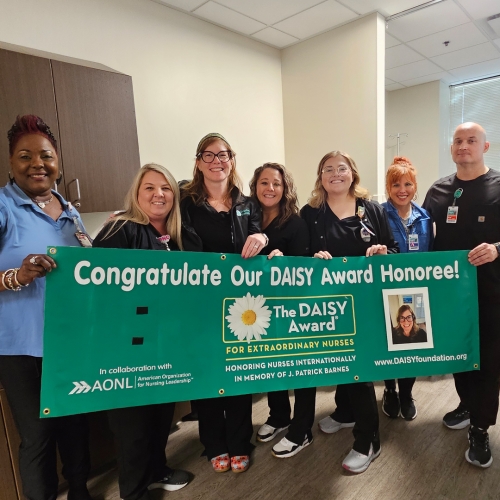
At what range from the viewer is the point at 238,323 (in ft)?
5.42

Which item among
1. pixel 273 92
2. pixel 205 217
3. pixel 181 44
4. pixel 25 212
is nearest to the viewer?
pixel 25 212

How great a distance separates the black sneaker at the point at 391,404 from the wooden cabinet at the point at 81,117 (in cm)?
231

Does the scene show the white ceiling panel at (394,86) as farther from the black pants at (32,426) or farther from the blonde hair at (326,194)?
the black pants at (32,426)

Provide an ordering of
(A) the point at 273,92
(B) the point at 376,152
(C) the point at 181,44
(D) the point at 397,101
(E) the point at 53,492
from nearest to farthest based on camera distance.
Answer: (E) the point at 53,492 < (C) the point at 181,44 < (B) the point at 376,152 < (A) the point at 273,92 < (D) the point at 397,101

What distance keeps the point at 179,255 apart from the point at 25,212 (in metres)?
0.67

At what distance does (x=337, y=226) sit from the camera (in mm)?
1938

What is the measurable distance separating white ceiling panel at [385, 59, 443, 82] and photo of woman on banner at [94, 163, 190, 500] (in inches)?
177

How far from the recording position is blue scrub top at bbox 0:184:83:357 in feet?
4.75

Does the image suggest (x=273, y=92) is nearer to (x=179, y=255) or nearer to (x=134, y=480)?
(x=179, y=255)

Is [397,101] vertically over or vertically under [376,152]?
over

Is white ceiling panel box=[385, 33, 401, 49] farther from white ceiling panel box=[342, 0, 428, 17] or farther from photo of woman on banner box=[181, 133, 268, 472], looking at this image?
photo of woman on banner box=[181, 133, 268, 472]

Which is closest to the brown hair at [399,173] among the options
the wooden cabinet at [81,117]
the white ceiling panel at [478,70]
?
the wooden cabinet at [81,117]


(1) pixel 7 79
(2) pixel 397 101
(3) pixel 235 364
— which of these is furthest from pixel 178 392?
(2) pixel 397 101

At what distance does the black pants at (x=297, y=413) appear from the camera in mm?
1977
